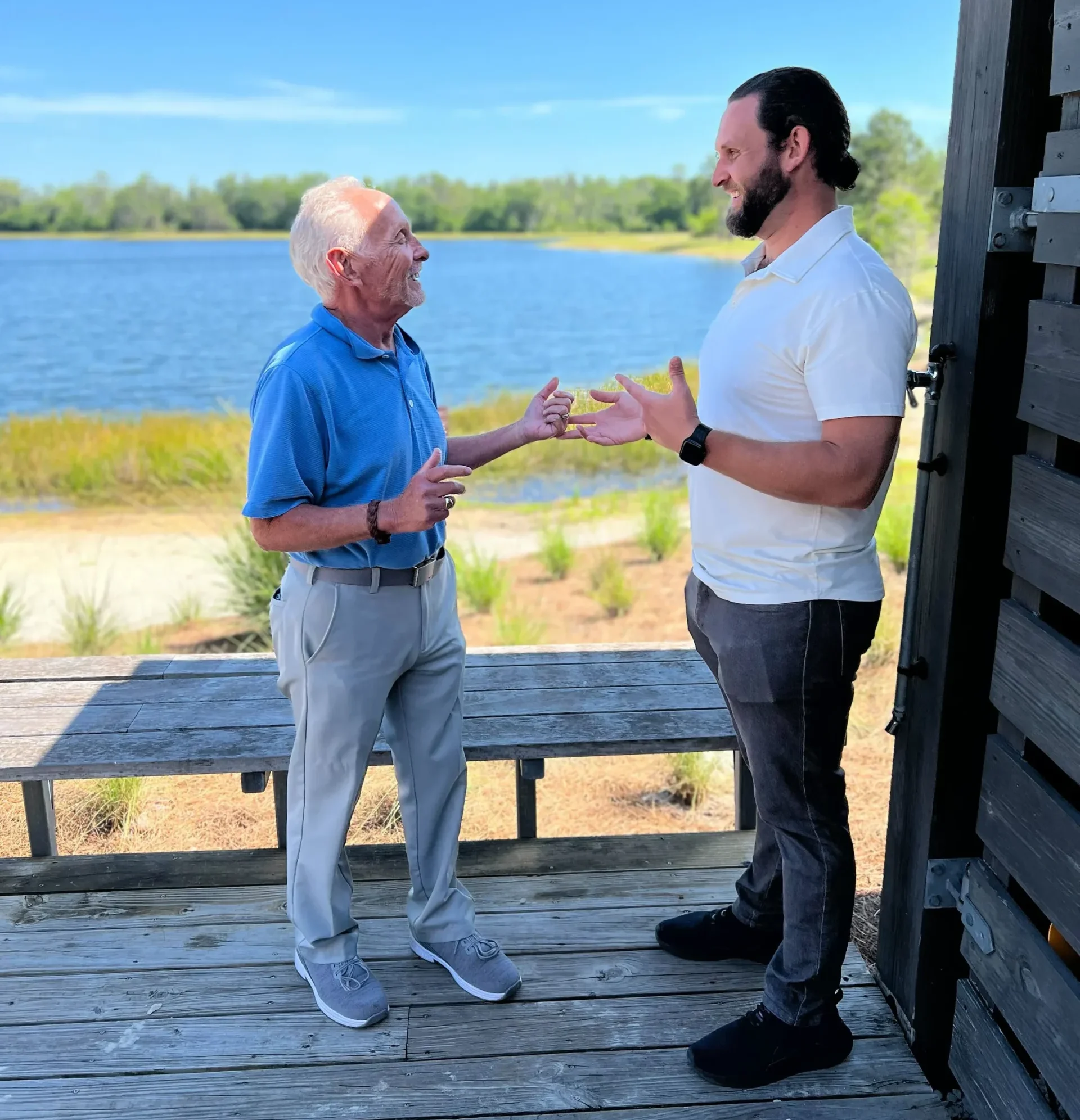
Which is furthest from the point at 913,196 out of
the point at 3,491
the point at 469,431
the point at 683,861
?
the point at 683,861

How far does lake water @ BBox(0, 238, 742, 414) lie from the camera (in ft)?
88.1

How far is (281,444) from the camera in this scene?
6.77ft

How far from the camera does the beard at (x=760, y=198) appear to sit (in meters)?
1.96

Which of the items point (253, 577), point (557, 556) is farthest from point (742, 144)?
point (557, 556)

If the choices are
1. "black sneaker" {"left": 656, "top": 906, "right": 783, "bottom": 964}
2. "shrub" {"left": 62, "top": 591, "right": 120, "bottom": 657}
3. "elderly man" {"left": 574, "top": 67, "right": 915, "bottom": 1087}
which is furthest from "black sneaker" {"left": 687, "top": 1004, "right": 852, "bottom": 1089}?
"shrub" {"left": 62, "top": 591, "right": 120, "bottom": 657}

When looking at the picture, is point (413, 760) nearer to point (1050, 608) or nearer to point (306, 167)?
point (1050, 608)

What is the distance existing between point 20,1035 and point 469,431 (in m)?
11.3

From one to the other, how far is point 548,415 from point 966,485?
2.94ft

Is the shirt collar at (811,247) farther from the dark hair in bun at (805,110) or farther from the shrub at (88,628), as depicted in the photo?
the shrub at (88,628)

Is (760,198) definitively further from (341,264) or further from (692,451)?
(341,264)

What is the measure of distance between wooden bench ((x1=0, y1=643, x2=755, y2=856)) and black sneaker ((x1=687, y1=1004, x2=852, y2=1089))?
28.1 inches

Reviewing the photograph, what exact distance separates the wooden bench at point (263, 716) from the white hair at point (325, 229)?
3.96 feet

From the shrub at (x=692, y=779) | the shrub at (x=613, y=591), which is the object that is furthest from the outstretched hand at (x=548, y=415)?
the shrub at (x=613, y=591)

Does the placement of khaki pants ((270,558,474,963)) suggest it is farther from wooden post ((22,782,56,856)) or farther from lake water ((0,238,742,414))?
lake water ((0,238,742,414))
